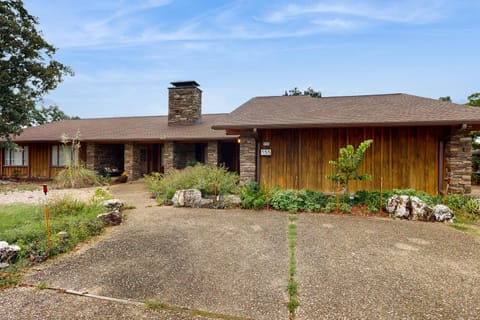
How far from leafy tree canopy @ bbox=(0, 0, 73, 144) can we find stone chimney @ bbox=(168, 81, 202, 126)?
683 cm

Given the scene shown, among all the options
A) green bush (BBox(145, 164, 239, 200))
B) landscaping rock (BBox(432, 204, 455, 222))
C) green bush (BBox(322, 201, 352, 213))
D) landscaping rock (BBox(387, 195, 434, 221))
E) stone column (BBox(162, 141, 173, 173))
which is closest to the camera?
landscaping rock (BBox(432, 204, 455, 222))

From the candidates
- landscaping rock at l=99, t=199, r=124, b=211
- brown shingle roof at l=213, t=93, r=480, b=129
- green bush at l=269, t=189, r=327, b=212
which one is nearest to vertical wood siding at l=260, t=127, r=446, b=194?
brown shingle roof at l=213, t=93, r=480, b=129

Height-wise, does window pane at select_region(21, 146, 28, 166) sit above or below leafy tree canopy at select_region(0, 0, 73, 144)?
below

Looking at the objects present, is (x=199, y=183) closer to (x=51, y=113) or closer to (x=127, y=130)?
(x=127, y=130)

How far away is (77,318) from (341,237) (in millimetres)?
4363

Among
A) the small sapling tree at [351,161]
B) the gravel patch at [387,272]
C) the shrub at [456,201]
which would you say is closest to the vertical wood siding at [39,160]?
the gravel patch at [387,272]

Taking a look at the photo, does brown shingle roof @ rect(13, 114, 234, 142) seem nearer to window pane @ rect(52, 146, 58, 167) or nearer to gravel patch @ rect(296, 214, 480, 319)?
window pane @ rect(52, 146, 58, 167)

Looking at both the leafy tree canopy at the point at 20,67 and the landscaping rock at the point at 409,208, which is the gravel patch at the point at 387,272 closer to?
the landscaping rock at the point at 409,208

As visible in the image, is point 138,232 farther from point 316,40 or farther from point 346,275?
point 316,40

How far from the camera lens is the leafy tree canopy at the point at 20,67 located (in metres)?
12.3

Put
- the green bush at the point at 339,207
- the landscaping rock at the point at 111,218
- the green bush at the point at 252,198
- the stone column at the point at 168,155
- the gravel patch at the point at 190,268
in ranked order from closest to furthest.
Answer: the gravel patch at the point at 190,268 < the landscaping rock at the point at 111,218 < the green bush at the point at 339,207 < the green bush at the point at 252,198 < the stone column at the point at 168,155

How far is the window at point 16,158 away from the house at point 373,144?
13.6 metres

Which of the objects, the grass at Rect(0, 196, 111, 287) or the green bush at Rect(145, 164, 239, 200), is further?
the green bush at Rect(145, 164, 239, 200)

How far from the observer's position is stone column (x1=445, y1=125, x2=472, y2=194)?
718cm
